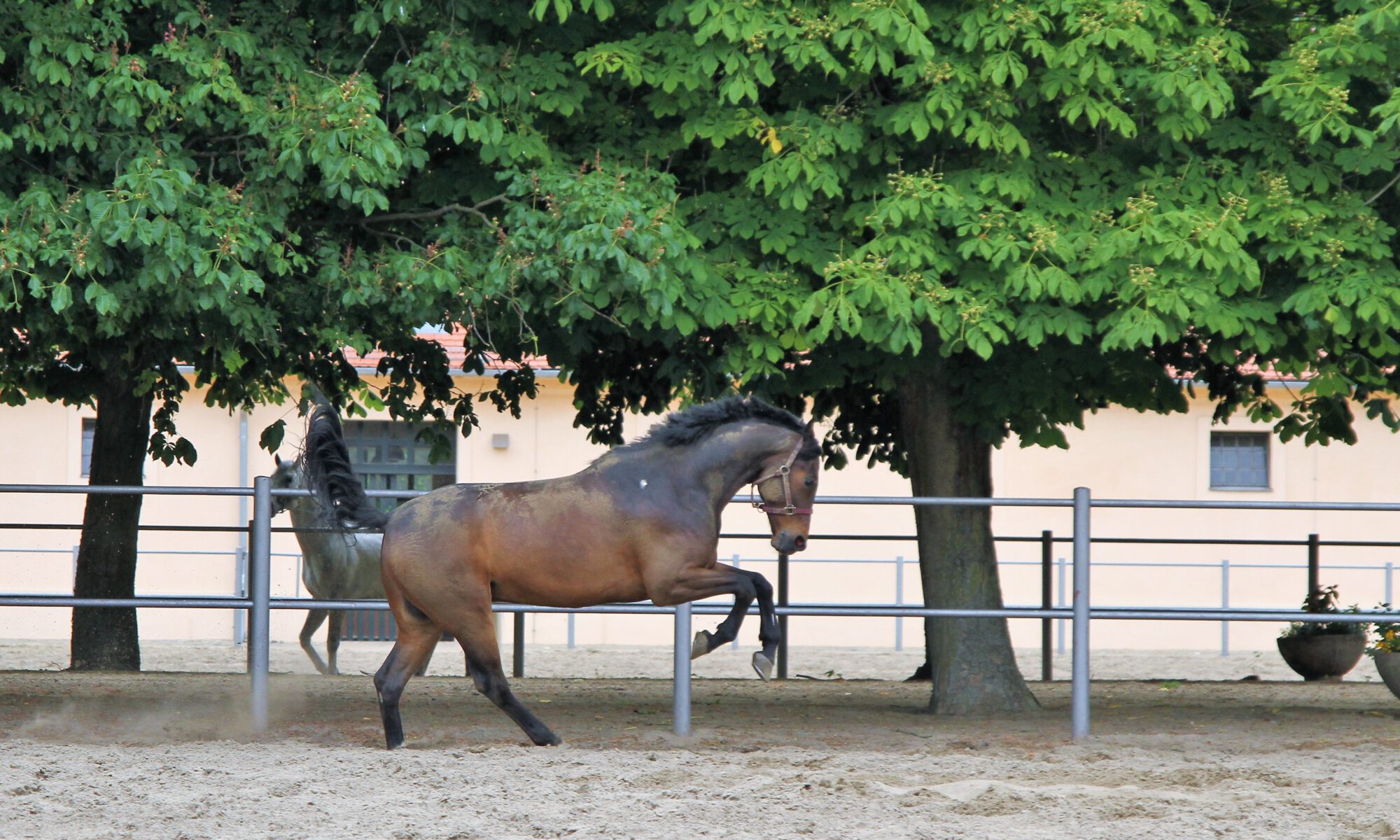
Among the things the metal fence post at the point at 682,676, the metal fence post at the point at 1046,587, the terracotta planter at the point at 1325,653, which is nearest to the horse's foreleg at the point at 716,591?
the metal fence post at the point at 682,676

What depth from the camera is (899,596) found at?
18.2 m

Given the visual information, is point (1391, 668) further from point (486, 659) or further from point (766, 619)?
point (486, 659)

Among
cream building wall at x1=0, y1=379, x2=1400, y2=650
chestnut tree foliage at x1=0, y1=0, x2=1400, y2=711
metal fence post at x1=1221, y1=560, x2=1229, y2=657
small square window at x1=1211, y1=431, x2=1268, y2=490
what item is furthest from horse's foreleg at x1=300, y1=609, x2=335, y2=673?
small square window at x1=1211, y1=431, x2=1268, y2=490

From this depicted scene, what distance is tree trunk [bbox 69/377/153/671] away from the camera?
12.1m

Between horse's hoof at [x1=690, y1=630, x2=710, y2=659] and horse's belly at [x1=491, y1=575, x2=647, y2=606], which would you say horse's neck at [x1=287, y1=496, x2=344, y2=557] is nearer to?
Result: horse's belly at [x1=491, y1=575, x2=647, y2=606]

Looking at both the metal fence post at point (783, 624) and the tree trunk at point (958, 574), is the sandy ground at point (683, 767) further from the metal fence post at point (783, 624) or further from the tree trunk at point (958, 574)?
the metal fence post at point (783, 624)

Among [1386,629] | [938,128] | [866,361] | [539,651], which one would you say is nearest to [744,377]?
[866,361]

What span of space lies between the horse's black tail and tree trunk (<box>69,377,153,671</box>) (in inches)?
195

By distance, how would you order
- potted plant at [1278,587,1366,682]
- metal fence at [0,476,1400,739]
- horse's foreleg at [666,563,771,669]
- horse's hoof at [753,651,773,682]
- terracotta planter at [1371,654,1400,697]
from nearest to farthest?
horse's hoof at [753,651,773,682] → horse's foreleg at [666,563,771,669] → metal fence at [0,476,1400,739] → terracotta planter at [1371,654,1400,697] → potted plant at [1278,587,1366,682]

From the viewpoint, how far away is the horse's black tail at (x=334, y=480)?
24.6 feet

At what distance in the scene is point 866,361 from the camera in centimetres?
895

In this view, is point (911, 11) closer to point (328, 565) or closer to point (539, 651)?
point (328, 565)

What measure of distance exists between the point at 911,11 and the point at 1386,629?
4933 mm

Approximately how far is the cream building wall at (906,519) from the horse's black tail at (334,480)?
41.1 feet
